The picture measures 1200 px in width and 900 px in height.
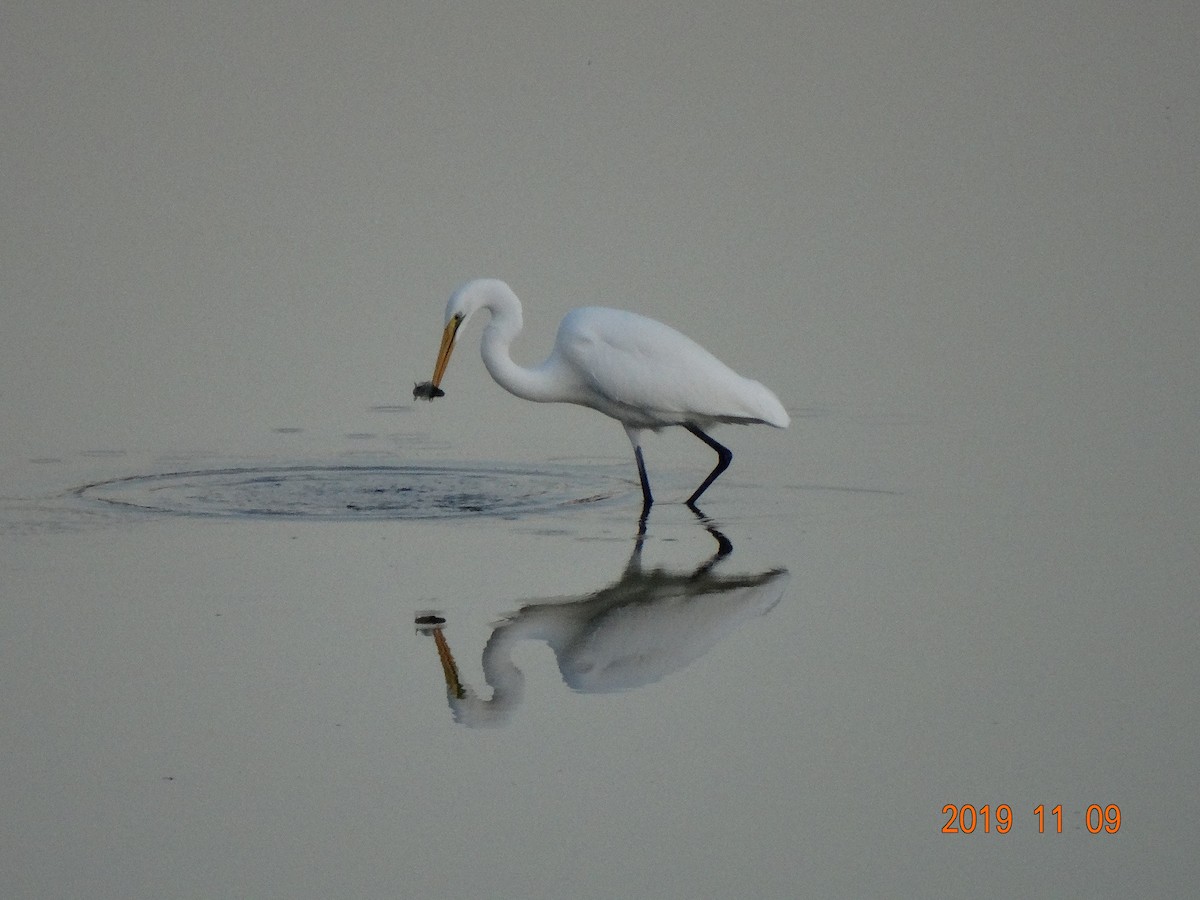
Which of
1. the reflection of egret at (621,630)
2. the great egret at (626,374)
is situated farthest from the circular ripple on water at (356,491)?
the reflection of egret at (621,630)

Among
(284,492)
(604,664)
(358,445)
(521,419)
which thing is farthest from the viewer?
(521,419)

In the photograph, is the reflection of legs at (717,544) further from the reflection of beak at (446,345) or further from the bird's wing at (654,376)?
the reflection of beak at (446,345)

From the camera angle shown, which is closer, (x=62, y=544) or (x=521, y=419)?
(x=62, y=544)

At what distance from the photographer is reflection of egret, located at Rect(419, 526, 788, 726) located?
5098 mm

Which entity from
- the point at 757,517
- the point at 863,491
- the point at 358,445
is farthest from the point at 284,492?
the point at 863,491

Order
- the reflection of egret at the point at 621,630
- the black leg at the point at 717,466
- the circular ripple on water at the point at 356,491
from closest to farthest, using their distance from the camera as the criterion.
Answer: the reflection of egret at the point at 621,630 < the circular ripple on water at the point at 356,491 < the black leg at the point at 717,466

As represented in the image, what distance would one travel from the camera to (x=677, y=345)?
8.02 metres

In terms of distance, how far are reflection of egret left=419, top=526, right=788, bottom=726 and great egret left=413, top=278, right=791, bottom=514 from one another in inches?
60.3

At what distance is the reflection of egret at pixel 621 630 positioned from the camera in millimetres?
5098

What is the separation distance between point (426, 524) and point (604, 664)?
2147mm

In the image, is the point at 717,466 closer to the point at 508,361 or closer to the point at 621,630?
the point at 508,361

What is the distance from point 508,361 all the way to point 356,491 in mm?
1001

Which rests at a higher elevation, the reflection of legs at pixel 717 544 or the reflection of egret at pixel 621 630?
the reflection of legs at pixel 717 544

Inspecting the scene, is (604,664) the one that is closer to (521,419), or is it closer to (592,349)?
(592,349)
